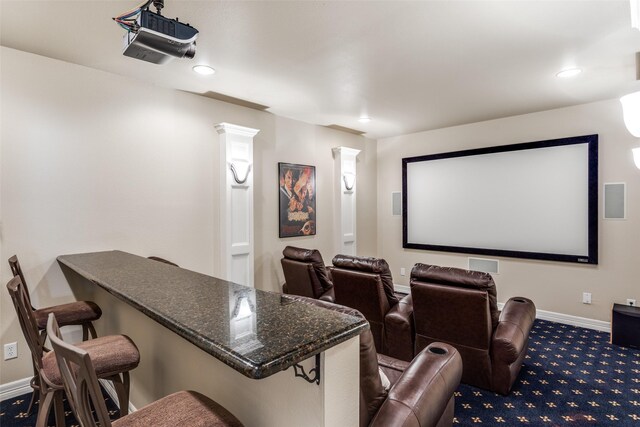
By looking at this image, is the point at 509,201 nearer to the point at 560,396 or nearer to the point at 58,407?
the point at 560,396

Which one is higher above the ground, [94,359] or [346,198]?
[346,198]

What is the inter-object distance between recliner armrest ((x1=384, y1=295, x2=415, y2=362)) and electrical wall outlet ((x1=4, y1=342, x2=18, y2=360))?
3073 millimetres

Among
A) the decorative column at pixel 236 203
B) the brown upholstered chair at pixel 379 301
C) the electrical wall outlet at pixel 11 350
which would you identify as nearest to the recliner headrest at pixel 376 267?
the brown upholstered chair at pixel 379 301

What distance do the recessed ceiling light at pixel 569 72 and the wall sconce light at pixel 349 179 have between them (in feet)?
9.92

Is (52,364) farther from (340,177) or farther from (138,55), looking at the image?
(340,177)

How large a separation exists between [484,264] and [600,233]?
143 centimetres

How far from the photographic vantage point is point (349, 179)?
5.61 metres

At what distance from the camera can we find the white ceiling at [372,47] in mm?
2229

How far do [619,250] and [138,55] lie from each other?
523 centimetres

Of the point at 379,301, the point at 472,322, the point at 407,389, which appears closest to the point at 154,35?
the point at 407,389

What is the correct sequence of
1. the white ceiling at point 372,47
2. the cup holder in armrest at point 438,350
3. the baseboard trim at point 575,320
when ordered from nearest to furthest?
the cup holder in armrest at point 438,350
the white ceiling at point 372,47
the baseboard trim at point 575,320

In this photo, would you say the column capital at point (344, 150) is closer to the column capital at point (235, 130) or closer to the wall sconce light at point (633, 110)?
the column capital at point (235, 130)

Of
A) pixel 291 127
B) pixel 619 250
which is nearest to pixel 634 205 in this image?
pixel 619 250

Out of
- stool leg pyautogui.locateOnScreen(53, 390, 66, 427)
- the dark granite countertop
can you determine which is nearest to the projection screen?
the dark granite countertop
